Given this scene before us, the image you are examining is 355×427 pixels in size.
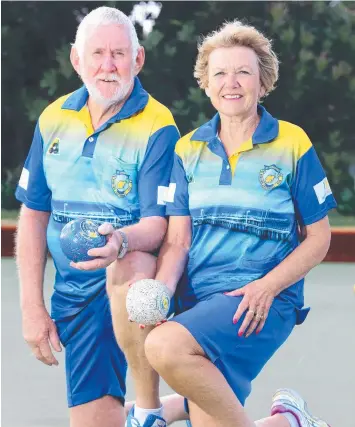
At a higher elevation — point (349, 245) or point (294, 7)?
point (294, 7)

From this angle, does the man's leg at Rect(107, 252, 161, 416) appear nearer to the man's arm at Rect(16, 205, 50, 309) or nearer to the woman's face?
the man's arm at Rect(16, 205, 50, 309)

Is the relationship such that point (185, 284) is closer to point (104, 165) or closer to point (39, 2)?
point (104, 165)

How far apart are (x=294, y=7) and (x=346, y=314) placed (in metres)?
4.66

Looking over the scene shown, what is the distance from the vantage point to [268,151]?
11.1ft

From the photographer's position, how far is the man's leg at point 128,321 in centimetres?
335

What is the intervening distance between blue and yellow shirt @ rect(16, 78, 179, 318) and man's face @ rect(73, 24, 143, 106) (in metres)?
0.08

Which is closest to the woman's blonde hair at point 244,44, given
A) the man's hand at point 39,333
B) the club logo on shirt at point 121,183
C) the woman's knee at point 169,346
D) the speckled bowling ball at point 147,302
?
the club logo on shirt at point 121,183

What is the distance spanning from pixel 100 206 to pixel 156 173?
218mm

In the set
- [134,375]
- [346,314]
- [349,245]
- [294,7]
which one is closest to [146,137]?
[134,375]

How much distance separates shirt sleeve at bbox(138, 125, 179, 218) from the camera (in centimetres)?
345

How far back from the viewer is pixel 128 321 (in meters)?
3.35

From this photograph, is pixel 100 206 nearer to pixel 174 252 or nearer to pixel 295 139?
pixel 174 252

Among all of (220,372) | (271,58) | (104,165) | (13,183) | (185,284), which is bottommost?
(13,183)

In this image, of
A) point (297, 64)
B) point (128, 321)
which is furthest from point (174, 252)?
point (297, 64)
